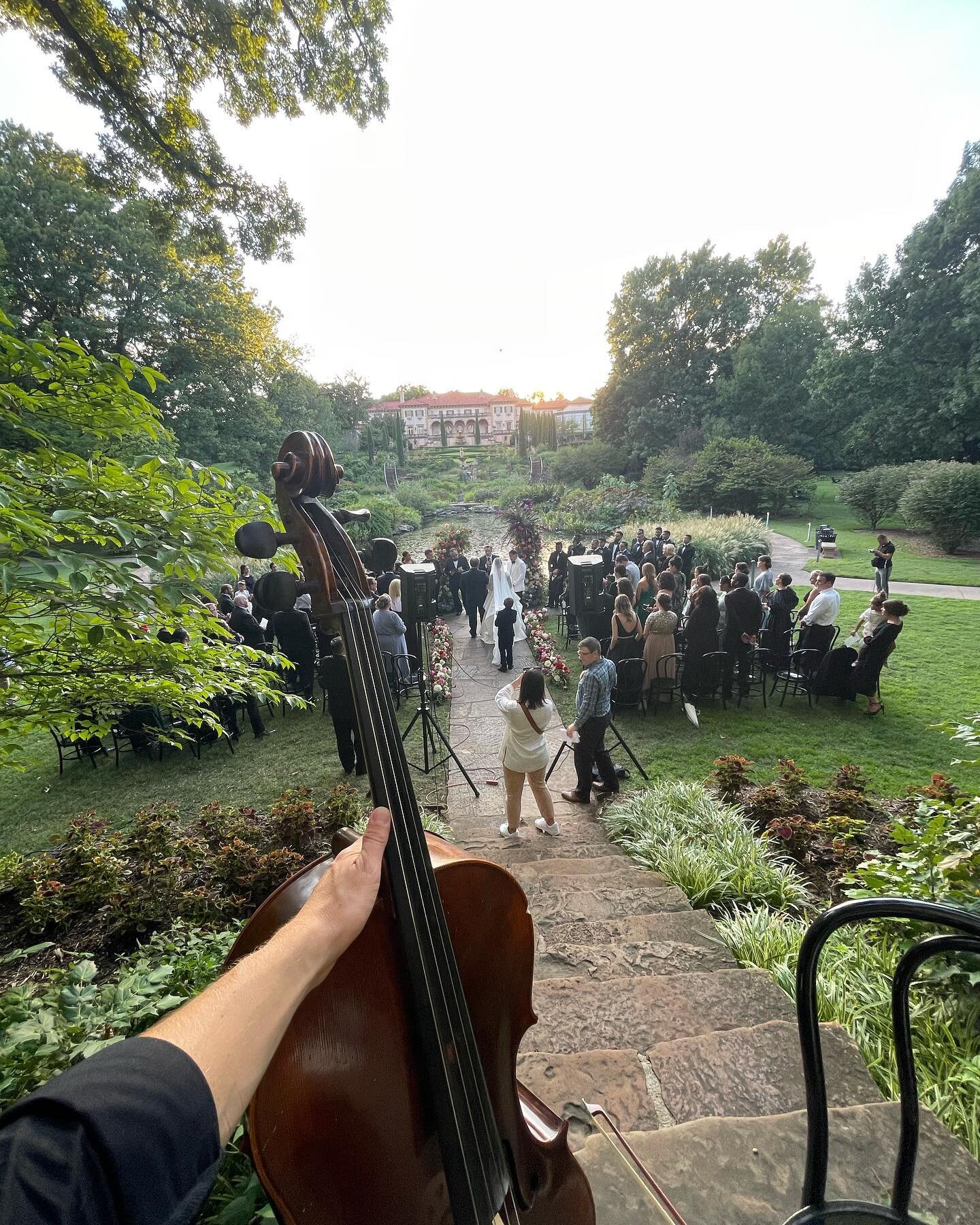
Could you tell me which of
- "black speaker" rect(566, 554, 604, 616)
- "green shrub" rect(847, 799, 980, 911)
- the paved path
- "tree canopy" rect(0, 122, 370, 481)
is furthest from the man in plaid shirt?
"tree canopy" rect(0, 122, 370, 481)

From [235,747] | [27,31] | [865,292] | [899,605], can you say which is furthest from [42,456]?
[865,292]

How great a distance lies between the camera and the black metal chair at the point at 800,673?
26.8 feet

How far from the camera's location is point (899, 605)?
23.2 feet

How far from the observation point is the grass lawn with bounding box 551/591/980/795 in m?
6.38

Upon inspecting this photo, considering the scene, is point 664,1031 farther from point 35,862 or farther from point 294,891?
point 35,862

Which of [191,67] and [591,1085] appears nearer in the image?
[591,1085]

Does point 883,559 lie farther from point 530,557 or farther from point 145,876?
point 145,876

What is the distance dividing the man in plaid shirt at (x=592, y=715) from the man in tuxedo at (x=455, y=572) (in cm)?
869

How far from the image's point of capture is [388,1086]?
132 centimetres

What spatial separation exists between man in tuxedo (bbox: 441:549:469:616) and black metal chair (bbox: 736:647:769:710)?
7529 millimetres

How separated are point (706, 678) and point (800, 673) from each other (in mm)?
1570

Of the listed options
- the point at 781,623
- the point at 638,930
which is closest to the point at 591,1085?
the point at 638,930

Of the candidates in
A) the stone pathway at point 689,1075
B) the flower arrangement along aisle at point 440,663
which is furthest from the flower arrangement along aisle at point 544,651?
the stone pathway at point 689,1075

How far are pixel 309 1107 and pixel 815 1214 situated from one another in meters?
1.23
